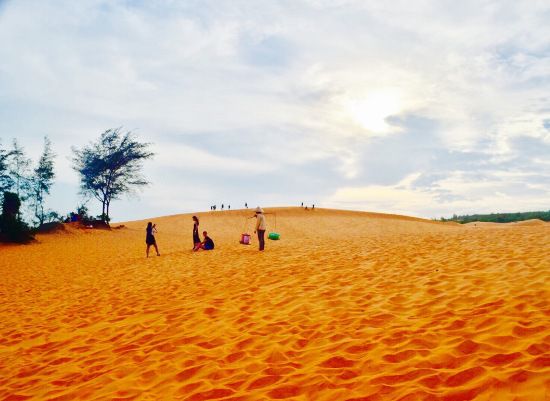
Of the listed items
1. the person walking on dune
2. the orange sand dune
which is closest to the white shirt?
the person walking on dune

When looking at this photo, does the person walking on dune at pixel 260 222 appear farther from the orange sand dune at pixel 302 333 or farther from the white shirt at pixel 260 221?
the orange sand dune at pixel 302 333

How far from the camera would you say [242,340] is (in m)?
5.27

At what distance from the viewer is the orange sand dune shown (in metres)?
3.77

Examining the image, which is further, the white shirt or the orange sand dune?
the white shirt

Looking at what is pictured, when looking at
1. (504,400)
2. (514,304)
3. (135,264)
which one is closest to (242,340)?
(504,400)

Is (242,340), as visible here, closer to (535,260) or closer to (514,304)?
(514,304)

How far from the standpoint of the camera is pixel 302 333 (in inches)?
210

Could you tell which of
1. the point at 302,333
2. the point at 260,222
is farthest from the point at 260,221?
the point at 302,333

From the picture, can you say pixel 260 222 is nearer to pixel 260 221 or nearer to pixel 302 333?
pixel 260 221

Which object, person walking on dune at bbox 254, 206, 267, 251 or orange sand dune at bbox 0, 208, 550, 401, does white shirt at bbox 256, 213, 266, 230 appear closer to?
person walking on dune at bbox 254, 206, 267, 251

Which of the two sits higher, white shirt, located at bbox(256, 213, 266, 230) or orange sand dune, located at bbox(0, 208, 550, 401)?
white shirt, located at bbox(256, 213, 266, 230)

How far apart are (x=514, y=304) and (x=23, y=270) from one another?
56.7 feet

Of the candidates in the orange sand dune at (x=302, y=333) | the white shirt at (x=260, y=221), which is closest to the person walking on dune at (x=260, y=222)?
the white shirt at (x=260, y=221)

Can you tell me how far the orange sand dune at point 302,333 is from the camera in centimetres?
377
